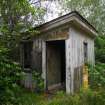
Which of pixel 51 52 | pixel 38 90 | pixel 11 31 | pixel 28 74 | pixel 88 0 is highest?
pixel 88 0

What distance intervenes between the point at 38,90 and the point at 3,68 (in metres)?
3.87

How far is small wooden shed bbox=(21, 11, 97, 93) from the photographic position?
10.5 meters

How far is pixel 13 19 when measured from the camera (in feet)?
34.1

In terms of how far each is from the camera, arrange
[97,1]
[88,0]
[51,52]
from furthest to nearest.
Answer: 1. [97,1]
2. [88,0]
3. [51,52]

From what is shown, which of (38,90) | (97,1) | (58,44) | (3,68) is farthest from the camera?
(97,1)

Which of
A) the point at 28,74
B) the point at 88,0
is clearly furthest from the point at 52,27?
the point at 88,0

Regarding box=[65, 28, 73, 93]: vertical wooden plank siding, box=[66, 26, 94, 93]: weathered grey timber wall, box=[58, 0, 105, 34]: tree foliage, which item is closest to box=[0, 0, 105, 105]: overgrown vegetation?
box=[66, 26, 94, 93]: weathered grey timber wall

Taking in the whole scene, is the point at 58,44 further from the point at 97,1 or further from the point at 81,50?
the point at 97,1

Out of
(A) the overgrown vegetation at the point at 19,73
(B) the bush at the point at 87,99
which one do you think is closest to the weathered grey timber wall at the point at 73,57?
(A) the overgrown vegetation at the point at 19,73

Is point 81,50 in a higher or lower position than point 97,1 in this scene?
lower

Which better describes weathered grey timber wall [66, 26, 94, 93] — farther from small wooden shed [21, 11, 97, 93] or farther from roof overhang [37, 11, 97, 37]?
roof overhang [37, 11, 97, 37]

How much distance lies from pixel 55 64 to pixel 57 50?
903 mm

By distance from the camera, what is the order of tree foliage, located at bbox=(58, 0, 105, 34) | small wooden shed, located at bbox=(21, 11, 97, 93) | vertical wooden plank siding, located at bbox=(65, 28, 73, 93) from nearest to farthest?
1. vertical wooden plank siding, located at bbox=(65, 28, 73, 93)
2. small wooden shed, located at bbox=(21, 11, 97, 93)
3. tree foliage, located at bbox=(58, 0, 105, 34)

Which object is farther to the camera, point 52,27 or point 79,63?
point 79,63
